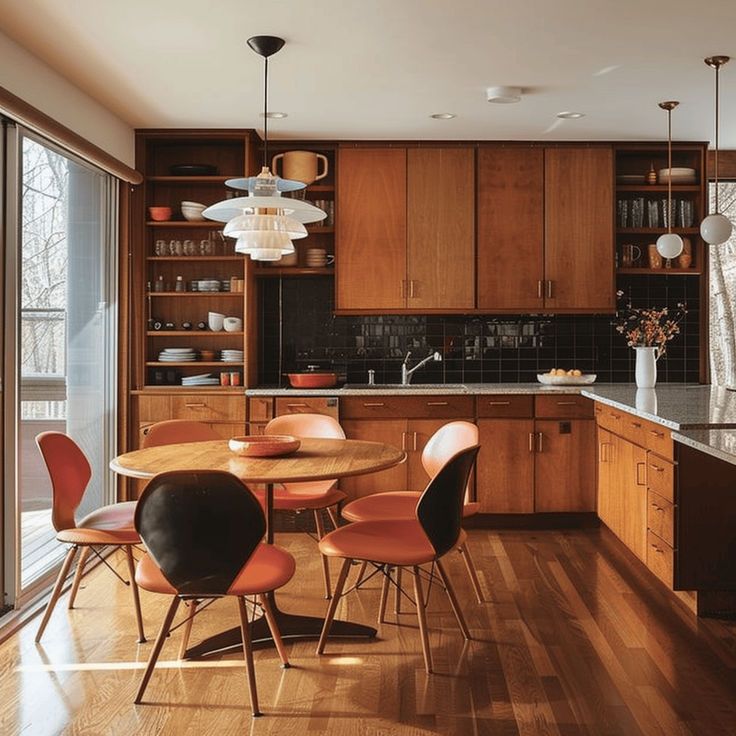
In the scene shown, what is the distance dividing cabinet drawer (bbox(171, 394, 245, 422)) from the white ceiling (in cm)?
173

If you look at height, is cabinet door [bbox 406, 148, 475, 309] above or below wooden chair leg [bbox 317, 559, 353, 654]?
above

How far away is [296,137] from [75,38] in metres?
2.07

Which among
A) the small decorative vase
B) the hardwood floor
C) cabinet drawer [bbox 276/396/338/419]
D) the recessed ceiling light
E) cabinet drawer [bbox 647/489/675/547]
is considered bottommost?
the hardwood floor

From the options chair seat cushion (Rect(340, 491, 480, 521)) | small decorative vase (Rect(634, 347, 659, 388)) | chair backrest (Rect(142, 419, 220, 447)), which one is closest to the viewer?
chair seat cushion (Rect(340, 491, 480, 521))

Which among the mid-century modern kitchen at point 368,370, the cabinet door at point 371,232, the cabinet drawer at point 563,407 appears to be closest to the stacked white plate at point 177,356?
the mid-century modern kitchen at point 368,370

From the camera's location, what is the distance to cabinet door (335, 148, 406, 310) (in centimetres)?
577

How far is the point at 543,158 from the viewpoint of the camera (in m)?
5.80

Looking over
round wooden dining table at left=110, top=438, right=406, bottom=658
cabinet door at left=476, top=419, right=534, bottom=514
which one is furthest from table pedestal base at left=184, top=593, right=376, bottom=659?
cabinet door at left=476, top=419, right=534, bottom=514

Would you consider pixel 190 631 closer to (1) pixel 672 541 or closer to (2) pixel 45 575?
(2) pixel 45 575

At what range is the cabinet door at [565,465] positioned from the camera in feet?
17.9

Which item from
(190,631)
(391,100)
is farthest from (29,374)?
(391,100)

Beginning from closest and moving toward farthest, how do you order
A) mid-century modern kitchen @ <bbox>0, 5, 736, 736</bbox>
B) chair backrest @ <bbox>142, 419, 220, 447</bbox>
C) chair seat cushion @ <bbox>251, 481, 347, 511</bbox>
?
mid-century modern kitchen @ <bbox>0, 5, 736, 736</bbox>, chair seat cushion @ <bbox>251, 481, 347, 511</bbox>, chair backrest @ <bbox>142, 419, 220, 447</bbox>

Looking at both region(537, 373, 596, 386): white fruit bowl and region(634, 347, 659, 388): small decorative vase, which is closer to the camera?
region(634, 347, 659, 388): small decorative vase

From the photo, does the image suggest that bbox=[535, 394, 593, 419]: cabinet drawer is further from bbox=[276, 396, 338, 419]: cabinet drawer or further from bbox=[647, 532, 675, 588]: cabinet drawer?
bbox=[647, 532, 675, 588]: cabinet drawer
